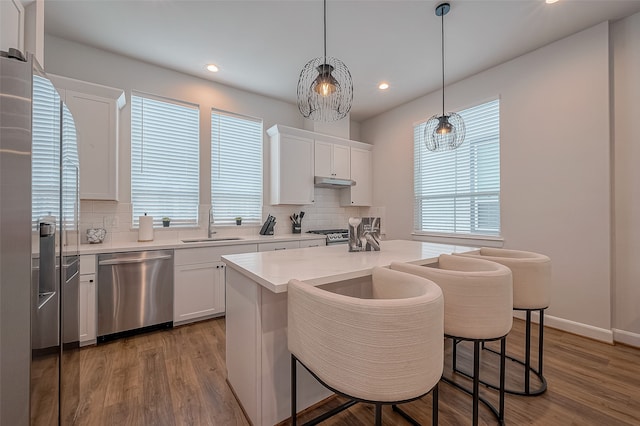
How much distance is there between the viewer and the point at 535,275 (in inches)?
69.8

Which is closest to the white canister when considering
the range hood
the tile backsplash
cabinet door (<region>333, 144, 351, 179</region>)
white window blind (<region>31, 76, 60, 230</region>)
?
the tile backsplash

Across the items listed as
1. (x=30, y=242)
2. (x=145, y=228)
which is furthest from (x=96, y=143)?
(x=30, y=242)

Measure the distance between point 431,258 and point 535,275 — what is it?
68cm

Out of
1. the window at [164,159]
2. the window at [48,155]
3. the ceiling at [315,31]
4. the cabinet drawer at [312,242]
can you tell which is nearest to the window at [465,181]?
the ceiling at [315,31]

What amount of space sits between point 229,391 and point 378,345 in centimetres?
148

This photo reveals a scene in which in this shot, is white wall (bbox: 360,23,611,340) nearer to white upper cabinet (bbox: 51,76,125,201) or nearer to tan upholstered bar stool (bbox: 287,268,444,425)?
tan upholstered bar stool (bbox: 287,268,444,425)

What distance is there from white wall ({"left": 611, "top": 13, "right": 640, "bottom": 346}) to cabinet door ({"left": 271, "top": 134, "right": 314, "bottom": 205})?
3.43 m

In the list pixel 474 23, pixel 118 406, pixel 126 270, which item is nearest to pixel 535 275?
pixel 474 23

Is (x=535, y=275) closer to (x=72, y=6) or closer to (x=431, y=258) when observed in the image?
(x=431, y=258)

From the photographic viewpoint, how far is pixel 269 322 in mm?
1436

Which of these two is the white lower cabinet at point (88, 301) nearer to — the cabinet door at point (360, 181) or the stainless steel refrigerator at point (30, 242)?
the stainless steel refrigerator at point (30, 242)

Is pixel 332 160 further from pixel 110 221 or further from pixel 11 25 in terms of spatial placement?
pixel 11 25

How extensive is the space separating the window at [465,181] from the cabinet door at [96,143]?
4.00 meters

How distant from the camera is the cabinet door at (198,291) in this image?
285 cm
